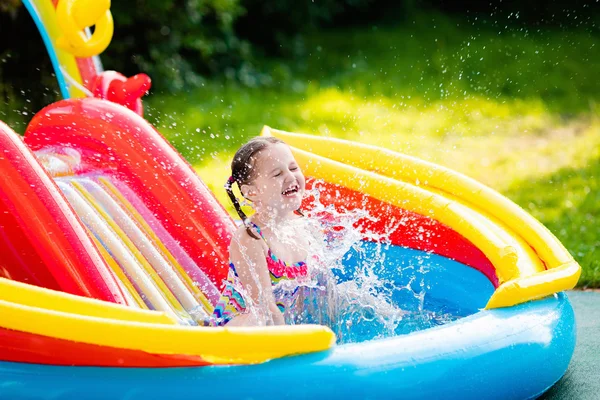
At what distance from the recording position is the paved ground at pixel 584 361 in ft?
9.09

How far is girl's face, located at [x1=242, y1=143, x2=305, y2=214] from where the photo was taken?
2736 millimetres

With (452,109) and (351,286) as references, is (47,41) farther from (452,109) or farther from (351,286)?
(452,109)

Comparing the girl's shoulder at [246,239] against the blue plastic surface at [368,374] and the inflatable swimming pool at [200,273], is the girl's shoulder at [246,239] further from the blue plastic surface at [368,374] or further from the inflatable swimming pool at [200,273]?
the blue plastic surface at [368,374]

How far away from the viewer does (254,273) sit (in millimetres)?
2707

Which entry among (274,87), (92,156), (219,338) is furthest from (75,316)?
(274,87)

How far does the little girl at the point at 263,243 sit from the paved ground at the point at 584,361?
80cm

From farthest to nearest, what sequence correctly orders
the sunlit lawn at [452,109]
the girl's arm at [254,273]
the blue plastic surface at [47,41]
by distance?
the sunlit lawn at [452,109], the blue plastic surface at [47,41], the girl's arm at [254,273]

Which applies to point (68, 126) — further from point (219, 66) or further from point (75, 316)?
point (219, 66)

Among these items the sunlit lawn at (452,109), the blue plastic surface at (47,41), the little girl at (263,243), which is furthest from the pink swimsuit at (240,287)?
the sunlit lawn at (452,109)

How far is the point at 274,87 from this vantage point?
7.23m

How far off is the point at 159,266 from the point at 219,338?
982 mm

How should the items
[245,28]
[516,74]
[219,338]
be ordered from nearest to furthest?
[219,338]
[516,74]
[245,28]

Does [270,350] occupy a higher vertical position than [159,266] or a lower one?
lower

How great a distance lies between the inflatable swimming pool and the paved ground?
5.0 inches
